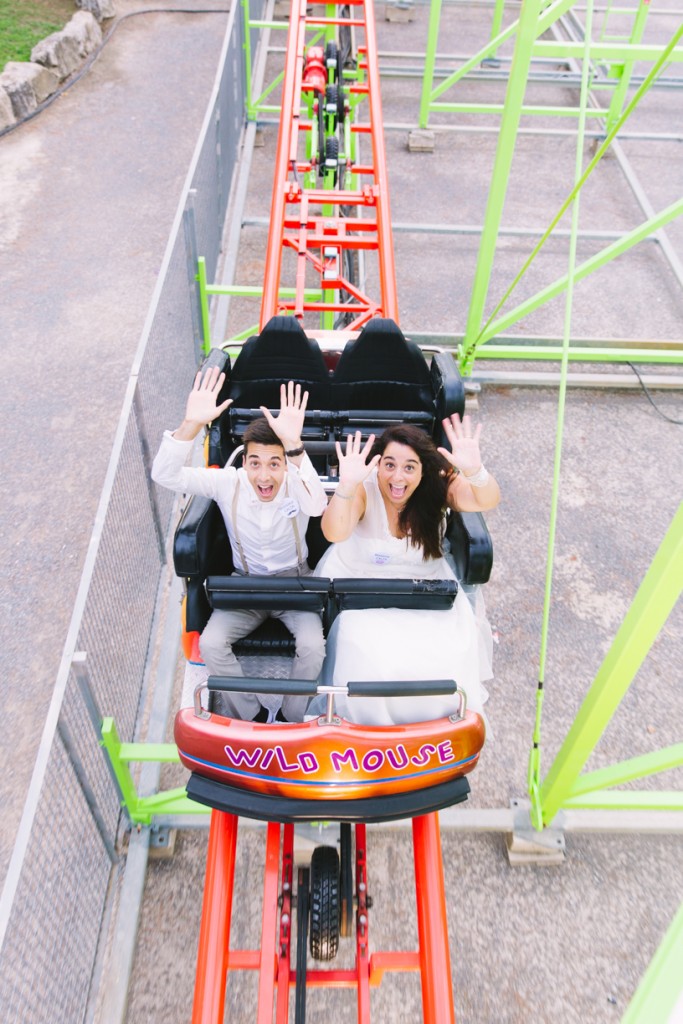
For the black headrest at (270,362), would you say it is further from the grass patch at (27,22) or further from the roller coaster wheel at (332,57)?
the grass patch at (27,22)

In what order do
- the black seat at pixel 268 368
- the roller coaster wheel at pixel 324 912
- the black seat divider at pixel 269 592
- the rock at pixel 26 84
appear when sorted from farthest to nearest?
the rock at pixel 26 84
the black seat at pixel 268 368
the black seat divider at pixel 269 592
the roller coaster wheel at pixel 324 912

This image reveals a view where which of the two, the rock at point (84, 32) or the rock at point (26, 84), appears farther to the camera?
the rock at point (84, 32)

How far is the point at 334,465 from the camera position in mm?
3090

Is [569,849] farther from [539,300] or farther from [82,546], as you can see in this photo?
[539,300]

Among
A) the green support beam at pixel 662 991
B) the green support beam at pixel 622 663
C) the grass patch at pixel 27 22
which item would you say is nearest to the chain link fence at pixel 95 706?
the green support beam at pixel 662 991

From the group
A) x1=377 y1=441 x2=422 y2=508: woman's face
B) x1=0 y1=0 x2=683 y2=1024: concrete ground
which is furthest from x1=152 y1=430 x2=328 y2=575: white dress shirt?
x1=0 y1=0 x2=683 y2=1024: concrete ground

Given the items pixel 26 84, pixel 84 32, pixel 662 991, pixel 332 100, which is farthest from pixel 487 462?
pixel 84 32

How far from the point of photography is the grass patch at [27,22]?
8734 millimetres

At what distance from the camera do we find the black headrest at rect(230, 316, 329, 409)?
121 inches

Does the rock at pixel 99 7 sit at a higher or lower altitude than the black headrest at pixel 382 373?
higher

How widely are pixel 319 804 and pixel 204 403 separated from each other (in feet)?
4.54

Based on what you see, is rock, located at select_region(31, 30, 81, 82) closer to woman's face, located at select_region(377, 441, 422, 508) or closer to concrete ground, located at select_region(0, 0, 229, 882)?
concrete ground, located at select_region(0, 0, 229, 882)

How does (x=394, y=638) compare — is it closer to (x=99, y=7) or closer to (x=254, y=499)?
(x=254, y=499)

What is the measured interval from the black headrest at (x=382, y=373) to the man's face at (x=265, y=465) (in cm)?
95
